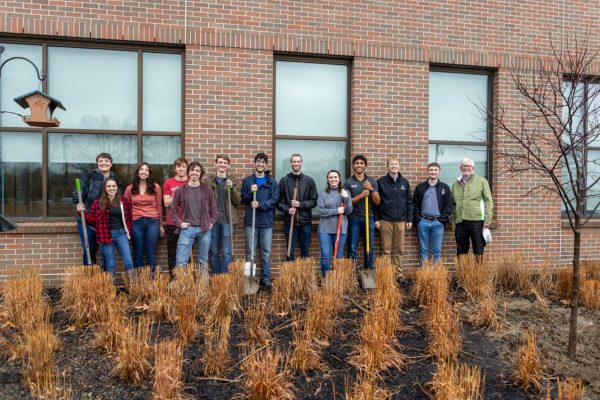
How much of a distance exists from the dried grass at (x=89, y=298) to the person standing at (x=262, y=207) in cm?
213

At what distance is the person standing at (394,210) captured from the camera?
7.37 m

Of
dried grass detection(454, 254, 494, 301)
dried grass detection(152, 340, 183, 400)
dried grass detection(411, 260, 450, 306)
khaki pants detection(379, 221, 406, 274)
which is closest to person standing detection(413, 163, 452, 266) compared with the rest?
khaki pants detection(379, 221, 406, 274)

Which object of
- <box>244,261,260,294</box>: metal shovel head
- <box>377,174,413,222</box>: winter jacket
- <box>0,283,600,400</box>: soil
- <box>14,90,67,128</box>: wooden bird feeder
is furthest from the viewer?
<box>377,174,413,222</box>: winter jacket

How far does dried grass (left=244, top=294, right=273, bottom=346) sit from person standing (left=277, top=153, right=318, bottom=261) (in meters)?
1.84

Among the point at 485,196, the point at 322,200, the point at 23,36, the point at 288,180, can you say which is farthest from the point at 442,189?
the point at 23,36

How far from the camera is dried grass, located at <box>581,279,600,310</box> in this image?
243 inches

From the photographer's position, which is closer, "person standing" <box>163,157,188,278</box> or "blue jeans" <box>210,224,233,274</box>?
"person standing" <box>163,157,188,278</box>

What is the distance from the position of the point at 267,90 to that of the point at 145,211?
2.61 metres

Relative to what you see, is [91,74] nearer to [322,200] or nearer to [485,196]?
[322,200]

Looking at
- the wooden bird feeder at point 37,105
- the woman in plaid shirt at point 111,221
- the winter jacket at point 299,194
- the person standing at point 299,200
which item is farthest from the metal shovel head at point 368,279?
the wooden bird feeder at point 37,105

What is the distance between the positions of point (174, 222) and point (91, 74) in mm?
2691

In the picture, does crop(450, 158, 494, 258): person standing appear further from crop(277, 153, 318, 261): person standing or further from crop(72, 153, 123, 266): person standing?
crop(72, 153, 123, 266): person standing

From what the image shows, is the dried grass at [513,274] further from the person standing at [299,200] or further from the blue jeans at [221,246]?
the blue jeans at [221,246]

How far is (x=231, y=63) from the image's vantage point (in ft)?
24.2
